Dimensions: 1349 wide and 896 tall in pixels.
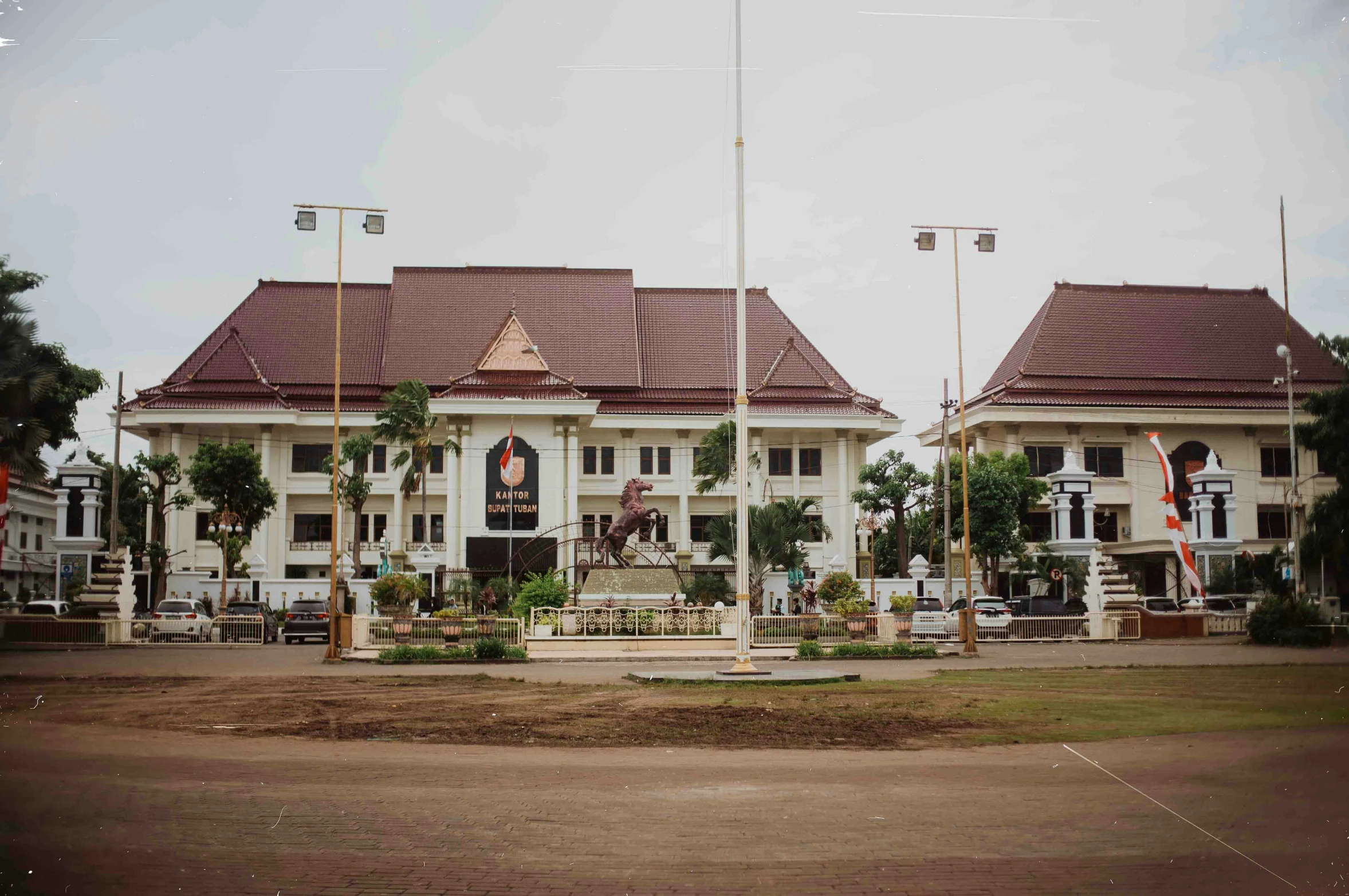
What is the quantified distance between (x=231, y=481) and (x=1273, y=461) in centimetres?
4527

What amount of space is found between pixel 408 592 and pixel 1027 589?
2740cm

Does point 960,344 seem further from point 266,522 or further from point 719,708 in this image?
point 266,522

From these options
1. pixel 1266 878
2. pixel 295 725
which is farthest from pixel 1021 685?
pixel 1266 878

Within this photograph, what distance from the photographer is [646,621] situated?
3070 centimetres

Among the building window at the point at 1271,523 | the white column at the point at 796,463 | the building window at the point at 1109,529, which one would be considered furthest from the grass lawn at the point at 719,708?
the building window at the point at 1109,529

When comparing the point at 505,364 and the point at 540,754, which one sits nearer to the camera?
the point at 540,754

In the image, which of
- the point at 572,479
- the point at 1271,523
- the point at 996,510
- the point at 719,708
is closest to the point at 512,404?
the point at 572,479

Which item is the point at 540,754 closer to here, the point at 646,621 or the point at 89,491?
the point at 646,621

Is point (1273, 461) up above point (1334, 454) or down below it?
above

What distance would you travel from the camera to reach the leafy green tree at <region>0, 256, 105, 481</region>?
958cm

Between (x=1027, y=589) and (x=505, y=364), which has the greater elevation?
(x=505, y=364)

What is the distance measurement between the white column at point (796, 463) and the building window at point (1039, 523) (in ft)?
35.9

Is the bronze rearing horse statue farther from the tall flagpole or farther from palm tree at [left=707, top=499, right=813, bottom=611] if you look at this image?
the tall flagpole

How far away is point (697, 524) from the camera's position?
56188 mm
